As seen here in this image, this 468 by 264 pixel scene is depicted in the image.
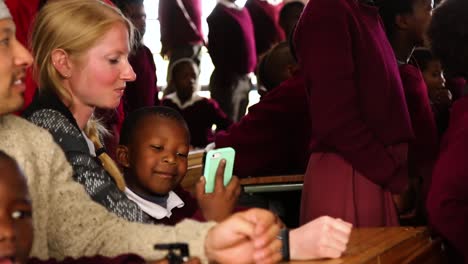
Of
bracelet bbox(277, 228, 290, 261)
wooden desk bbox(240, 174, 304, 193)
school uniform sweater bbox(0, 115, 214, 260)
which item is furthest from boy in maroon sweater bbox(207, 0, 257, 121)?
school uniform sweater bbox(0, 115, 214, 260)

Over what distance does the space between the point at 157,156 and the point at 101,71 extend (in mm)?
413

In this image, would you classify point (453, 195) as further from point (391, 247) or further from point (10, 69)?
point (10, 69)

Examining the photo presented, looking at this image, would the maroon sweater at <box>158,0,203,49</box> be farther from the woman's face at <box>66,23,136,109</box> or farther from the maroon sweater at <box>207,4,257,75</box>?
the woman's face at <box>66,23,136,109</box>

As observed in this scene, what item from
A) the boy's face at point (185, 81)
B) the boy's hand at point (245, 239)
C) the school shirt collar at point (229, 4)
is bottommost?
the boy's face at point (185, 81)

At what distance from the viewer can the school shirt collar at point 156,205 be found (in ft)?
9.30

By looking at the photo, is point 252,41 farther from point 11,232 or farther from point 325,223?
point 11,232

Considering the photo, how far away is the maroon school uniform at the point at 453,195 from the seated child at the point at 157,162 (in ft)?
2.37

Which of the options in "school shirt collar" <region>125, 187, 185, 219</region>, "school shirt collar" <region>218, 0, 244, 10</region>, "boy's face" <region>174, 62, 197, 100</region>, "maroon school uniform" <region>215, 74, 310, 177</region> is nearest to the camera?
"school shirt collar" <region>125, 187, 185, 219</region>

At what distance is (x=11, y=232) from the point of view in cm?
176

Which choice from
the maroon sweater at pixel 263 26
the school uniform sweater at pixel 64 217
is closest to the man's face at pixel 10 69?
the school uniform sweater at pixel 64 217

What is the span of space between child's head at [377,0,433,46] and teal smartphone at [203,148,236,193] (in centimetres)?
178

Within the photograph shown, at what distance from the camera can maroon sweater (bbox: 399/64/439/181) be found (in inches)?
166

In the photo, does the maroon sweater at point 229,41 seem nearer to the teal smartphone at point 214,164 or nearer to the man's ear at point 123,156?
the man's ear at point 123,156

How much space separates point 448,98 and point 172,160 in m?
2.88
